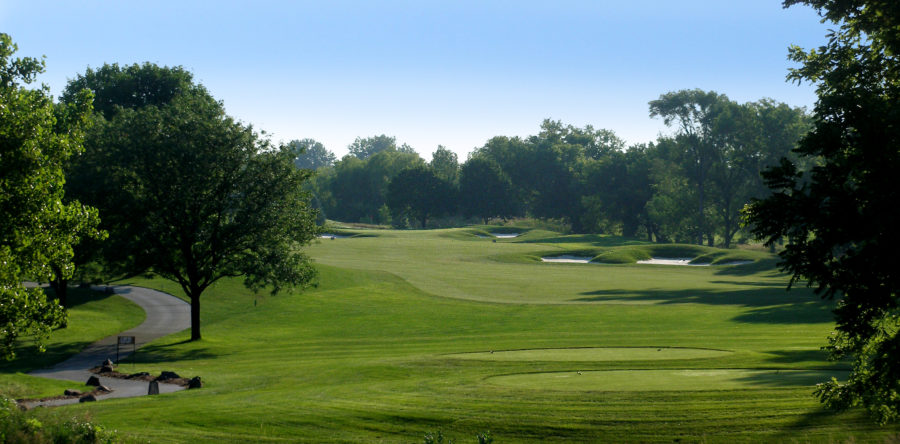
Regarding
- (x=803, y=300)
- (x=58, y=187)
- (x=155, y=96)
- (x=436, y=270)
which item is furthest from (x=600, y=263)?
(x=58, y=187)

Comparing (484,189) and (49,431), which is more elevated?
(484,189)

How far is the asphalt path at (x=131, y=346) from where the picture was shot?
2597cm

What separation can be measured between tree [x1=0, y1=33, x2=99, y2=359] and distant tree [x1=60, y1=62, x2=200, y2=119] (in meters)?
57.7

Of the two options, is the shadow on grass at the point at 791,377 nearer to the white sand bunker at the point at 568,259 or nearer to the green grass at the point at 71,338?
the green grass at the point at 71,338

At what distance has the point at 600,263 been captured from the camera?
277ft

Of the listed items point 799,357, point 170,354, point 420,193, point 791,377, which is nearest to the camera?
point 791,377

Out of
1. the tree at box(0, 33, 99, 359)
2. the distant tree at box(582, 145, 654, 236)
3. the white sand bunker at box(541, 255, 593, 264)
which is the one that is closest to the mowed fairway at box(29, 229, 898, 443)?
the tree at box(0, 33, 99, 359)

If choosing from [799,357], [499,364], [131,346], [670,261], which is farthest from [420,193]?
[799,357]

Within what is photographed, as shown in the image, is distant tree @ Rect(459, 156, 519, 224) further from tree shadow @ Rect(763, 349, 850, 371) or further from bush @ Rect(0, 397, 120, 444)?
bush @ Rect(0, 397, 120, 444)

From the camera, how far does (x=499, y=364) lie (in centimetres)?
2612

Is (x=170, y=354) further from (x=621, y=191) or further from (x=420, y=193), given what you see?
Result: (x=420, y=193)

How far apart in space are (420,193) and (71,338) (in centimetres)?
12435

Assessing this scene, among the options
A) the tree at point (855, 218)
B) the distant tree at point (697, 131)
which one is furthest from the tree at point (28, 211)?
the distant tree at point (697, 131)

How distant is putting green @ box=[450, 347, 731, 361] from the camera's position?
26219mm
